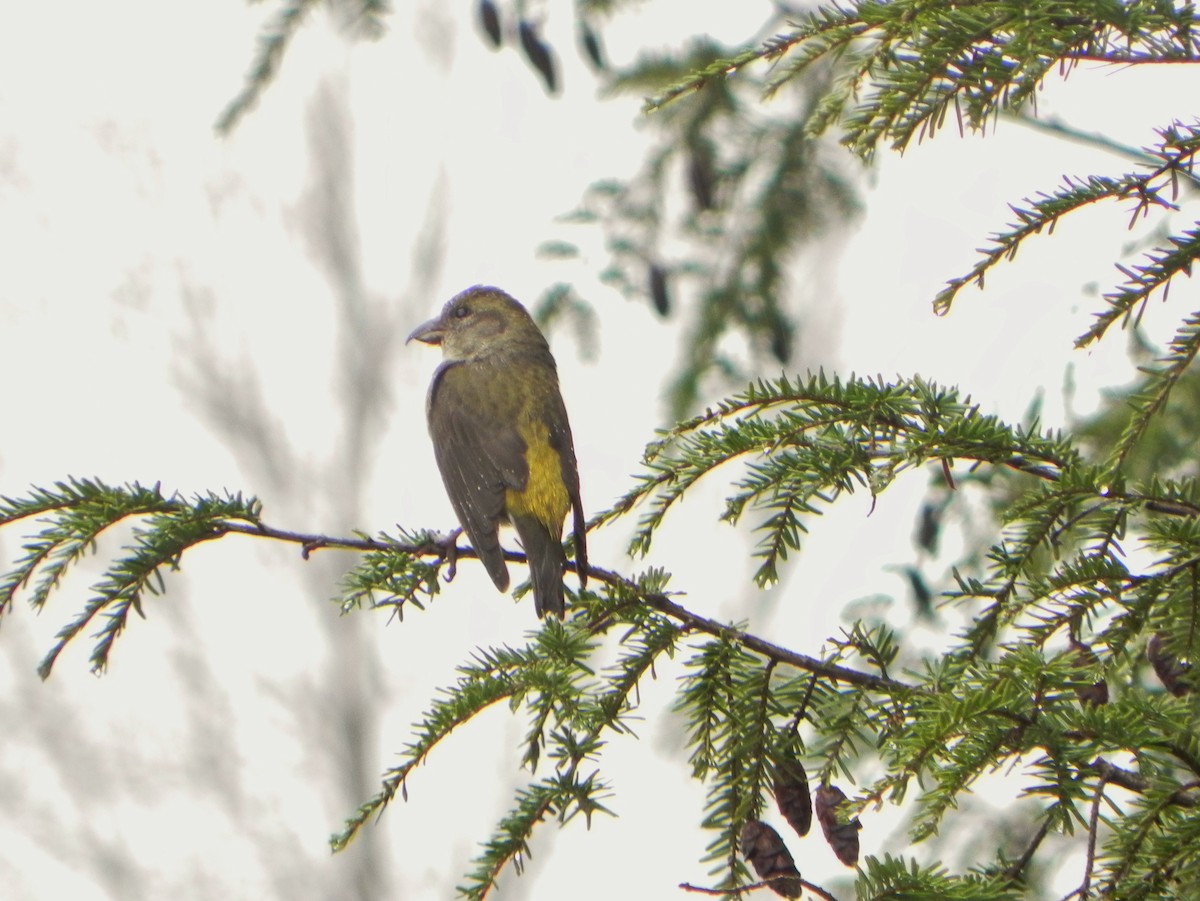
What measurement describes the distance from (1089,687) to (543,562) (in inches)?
79.4

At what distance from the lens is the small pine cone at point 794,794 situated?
2201 mm

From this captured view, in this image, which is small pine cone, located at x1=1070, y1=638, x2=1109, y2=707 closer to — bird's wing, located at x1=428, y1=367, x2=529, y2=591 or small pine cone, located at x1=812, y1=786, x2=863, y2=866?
small pine cone, located at x1=812, y1=786, x2=863, y2=866

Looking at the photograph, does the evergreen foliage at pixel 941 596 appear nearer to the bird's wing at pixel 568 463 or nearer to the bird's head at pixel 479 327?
the bird's wing at pixel 568 463

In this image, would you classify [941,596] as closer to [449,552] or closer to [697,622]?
[697,622]

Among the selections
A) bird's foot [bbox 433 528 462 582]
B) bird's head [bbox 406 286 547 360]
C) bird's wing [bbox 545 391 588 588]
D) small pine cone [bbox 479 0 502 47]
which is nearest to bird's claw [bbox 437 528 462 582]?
bird's foot [bbox 433 528 462 582]

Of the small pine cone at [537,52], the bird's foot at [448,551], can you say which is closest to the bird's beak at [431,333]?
the small pine cone at [537,52]

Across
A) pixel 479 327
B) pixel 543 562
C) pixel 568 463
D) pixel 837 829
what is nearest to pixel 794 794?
pixel 837 829

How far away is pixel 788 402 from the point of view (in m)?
2.39

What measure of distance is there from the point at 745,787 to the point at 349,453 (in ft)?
55.1

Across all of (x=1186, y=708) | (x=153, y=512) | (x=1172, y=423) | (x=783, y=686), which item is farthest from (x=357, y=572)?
(x=1172, y=423)

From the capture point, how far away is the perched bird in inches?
164

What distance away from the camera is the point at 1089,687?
6.94ft

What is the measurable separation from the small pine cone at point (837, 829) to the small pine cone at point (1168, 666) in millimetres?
568

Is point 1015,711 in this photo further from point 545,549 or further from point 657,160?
point 657,160
